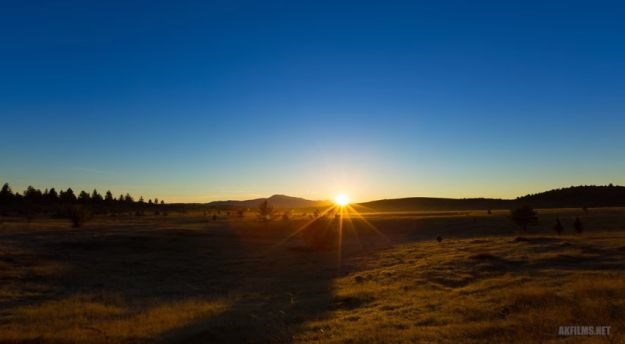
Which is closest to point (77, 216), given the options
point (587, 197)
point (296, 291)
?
point (296, 291)

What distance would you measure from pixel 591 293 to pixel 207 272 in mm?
32576

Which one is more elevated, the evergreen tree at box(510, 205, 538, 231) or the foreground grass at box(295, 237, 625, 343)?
the evergreen tree at box(510, 205, 538, 231)

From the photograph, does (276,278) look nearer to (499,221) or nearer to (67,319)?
(67,319)

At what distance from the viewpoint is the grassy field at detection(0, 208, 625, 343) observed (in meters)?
18.0

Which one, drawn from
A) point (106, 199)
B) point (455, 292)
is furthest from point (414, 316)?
point (106, 199)

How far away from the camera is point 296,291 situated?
106ft

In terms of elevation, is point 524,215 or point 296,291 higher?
point 524,215

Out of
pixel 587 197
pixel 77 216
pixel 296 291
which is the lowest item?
pixel 296 291

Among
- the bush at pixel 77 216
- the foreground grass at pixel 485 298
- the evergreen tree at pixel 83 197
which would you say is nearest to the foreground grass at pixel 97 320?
the foreground grass at pixel 485 298

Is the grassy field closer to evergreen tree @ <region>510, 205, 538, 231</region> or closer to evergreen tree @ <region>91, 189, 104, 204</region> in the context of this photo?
evergreen tree @ <region>510, 205, 538, 231</region>

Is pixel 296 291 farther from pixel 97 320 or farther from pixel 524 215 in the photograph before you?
pixel 524 215

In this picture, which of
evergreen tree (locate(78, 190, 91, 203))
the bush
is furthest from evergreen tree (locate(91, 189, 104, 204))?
the bush

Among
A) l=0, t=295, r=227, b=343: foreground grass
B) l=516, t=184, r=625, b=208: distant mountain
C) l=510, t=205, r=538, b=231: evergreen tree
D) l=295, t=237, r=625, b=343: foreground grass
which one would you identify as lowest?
l=0, t=295, r=227, b=343: foreground grass

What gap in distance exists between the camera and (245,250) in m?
60.5
